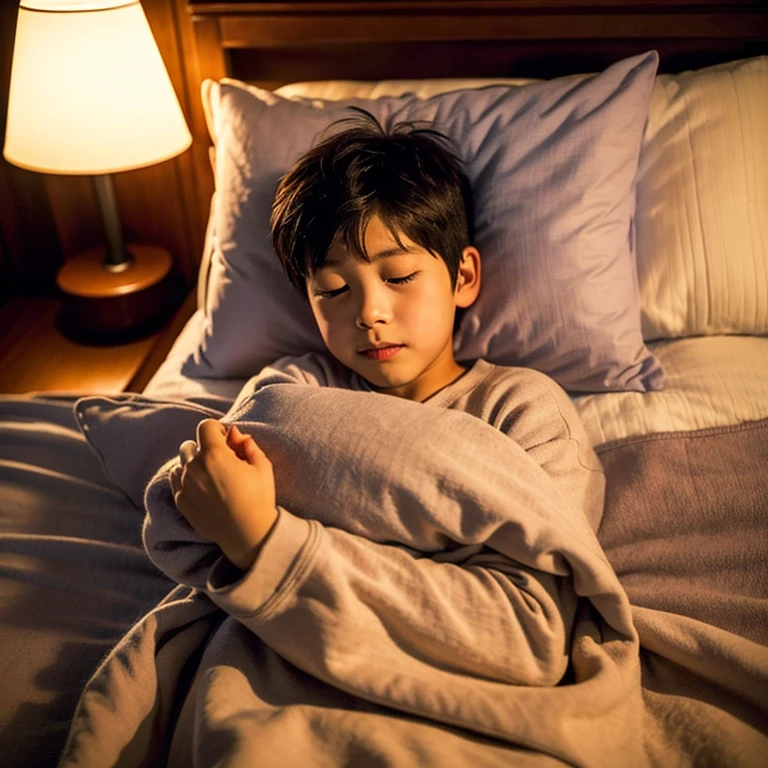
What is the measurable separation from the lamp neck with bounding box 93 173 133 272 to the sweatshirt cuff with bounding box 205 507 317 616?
108 cm

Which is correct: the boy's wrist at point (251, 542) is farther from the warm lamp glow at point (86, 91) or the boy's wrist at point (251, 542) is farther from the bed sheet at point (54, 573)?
the warm lamp glow at point (86, 91)

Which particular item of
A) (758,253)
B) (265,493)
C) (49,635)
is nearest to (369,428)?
(265,493)

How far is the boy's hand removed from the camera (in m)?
0.77

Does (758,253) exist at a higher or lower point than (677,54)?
lower

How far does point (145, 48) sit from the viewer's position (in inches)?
56.8

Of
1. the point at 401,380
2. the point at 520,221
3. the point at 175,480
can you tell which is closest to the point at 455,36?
the point at 520,221

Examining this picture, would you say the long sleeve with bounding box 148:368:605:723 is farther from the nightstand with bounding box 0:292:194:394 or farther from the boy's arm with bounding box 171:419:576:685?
the nightstand with bounding box 0:292:194:394

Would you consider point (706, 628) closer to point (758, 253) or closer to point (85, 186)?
point (758, 253)

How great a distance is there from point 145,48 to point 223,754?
125cm

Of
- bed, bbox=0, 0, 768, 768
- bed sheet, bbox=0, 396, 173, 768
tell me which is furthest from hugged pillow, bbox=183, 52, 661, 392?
bed sheet, bbox=0, 396, 173, 768

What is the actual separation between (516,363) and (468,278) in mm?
154

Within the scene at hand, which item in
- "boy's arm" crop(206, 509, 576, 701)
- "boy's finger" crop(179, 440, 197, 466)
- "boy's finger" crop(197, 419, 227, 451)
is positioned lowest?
"boy's arm" crop(206, 509, 576, 701)

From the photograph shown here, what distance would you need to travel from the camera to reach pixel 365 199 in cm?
105

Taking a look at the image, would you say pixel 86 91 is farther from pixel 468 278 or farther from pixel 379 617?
pixel 379 617
